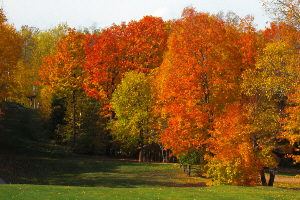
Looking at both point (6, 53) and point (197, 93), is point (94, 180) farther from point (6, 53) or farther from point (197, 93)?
point (6, 53)

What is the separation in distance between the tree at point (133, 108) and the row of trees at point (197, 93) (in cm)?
12

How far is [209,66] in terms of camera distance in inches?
1024

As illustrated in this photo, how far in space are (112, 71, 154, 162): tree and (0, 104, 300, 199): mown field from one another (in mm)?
3998

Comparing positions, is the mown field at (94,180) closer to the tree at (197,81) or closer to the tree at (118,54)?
the tree at (197,81)

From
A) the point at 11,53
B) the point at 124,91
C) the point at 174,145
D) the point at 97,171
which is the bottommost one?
the point at 97,171

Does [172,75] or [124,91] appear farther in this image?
[124,91]

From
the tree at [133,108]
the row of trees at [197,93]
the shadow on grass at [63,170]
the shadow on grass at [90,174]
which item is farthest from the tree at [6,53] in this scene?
the tree at [133,108]

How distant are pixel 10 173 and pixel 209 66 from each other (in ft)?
59.1

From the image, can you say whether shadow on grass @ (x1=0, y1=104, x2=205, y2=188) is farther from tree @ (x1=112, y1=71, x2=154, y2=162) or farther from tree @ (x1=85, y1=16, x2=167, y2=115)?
tree @ (x1=85, y1=16, x2=167, y2=115)

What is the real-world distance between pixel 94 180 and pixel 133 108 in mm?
13175

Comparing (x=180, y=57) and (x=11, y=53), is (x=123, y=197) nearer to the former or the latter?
(x=180, y=57)

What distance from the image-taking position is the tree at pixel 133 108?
3681 centimetres

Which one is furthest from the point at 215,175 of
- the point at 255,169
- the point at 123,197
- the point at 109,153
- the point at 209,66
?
the point at 109,153

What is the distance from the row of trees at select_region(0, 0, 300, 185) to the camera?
71.5ft
